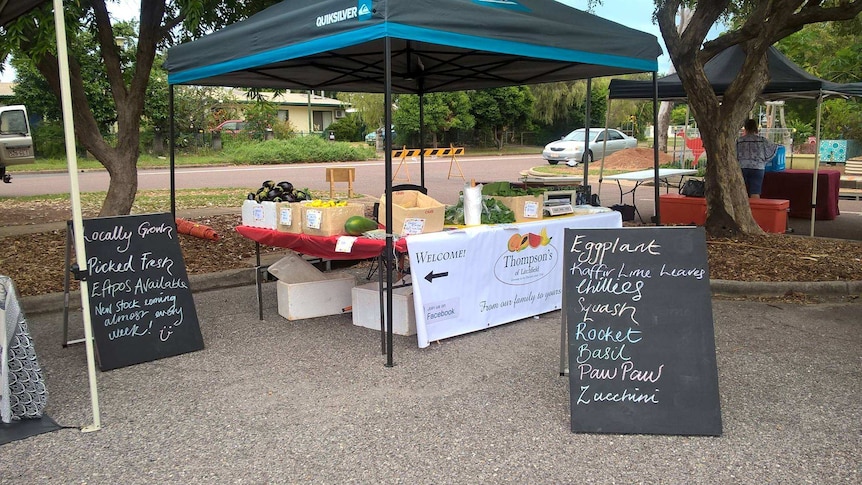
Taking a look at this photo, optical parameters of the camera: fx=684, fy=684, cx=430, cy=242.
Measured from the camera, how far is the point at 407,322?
216 inches

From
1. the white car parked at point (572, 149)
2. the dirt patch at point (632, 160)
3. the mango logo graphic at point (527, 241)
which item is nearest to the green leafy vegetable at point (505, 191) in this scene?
the mango logo graphic at point (527, 241)

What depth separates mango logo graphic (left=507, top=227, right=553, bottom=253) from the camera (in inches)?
223

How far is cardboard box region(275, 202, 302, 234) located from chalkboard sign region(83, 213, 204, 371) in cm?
84

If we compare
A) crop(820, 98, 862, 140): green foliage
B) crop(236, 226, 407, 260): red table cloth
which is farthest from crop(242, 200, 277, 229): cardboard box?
crop(820, 98, 862, 140): green foliage

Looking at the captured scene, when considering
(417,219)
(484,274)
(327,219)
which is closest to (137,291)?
(327,219)

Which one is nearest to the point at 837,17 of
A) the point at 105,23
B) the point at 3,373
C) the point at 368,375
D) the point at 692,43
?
the point at 692,43

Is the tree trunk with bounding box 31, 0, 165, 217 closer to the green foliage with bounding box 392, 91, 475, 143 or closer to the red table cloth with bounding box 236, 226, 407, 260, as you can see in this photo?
the red table cloth with bounding box 236, 226, 407, 260

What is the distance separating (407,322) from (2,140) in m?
14.5

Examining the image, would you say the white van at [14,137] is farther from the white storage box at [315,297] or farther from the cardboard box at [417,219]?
the cardboard box at [417,219]

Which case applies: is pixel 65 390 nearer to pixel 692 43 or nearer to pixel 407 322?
pixel 407 322

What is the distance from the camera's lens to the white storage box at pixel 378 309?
18.0 feet

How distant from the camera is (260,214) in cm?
589

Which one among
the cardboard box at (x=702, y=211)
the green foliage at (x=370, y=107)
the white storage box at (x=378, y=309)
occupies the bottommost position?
the white storage box at (x=378, y=309)

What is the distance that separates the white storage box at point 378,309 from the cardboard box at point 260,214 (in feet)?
3.02
